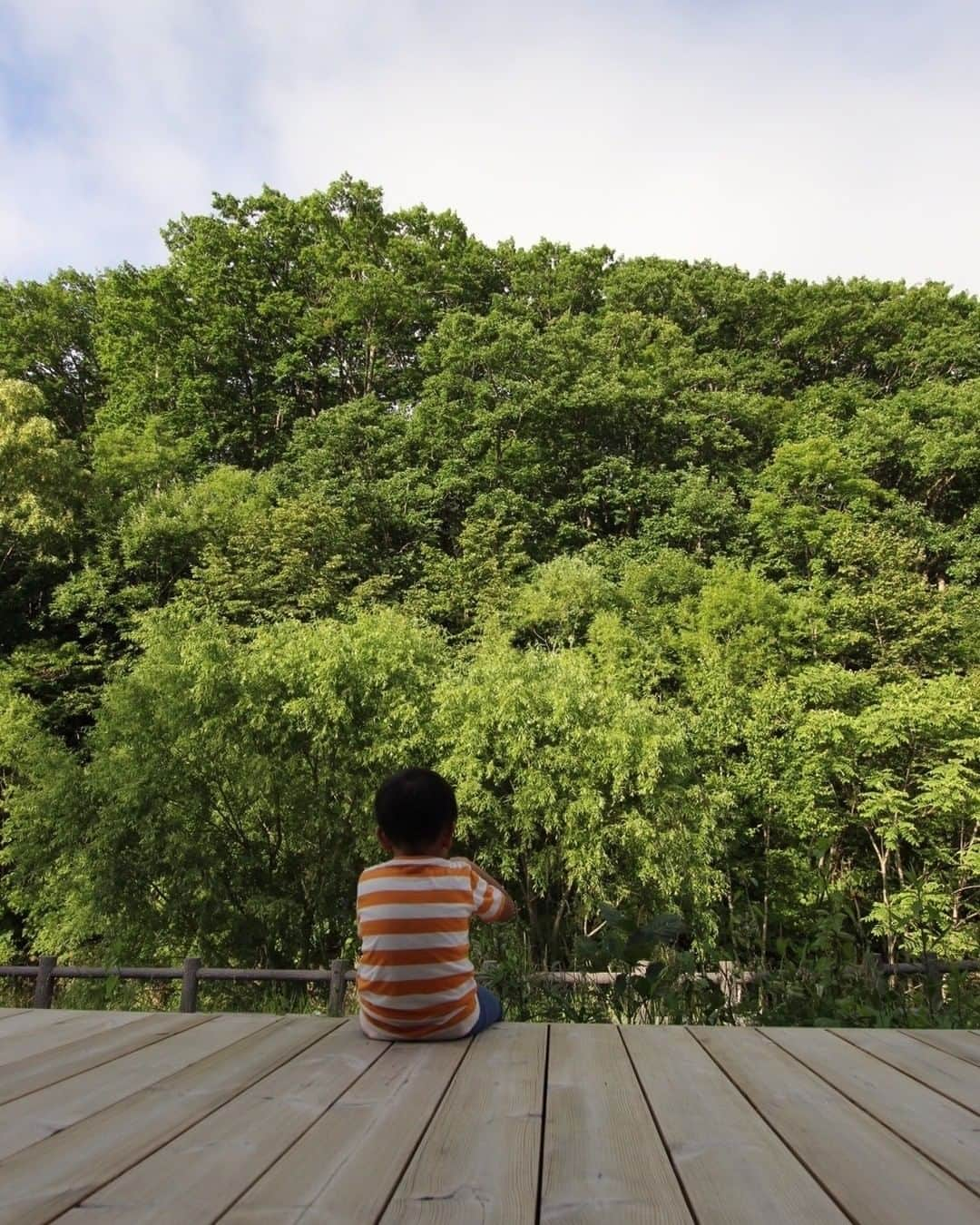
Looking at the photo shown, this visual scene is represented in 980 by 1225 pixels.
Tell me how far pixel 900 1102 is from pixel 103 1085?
1456mm

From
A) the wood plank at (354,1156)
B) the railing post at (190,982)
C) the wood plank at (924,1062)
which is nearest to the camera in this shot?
the wood plank at (354,1156)

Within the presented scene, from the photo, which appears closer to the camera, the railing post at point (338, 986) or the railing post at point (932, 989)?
the railing post at point (932, 989)

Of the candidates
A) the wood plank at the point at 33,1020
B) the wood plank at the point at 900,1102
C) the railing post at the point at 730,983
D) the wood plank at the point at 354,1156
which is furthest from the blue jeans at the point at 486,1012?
the wood plank at the point at 33,1020

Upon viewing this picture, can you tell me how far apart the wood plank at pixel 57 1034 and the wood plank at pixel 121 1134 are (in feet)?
1.36

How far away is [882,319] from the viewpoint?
2741 centimetres

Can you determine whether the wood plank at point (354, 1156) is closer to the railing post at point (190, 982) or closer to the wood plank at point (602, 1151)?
the wood plank at point (602, 1151)

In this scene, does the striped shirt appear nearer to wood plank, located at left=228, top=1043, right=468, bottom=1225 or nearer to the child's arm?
the child's arm

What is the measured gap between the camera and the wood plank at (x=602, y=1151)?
3.41ft

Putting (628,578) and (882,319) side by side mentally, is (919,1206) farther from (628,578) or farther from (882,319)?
(882,319)

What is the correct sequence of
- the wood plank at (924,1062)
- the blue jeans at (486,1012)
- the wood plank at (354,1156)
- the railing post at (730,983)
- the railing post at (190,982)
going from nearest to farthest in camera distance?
the wood plank at (354,1156) < the wood plank at (924,1062) < the blue jeans at (486,1012) < the railing post at (730,983) < the railing post at (190,982)

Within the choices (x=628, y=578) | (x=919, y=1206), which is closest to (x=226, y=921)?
(x=628, y=578)

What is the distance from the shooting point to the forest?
14398 millimetres

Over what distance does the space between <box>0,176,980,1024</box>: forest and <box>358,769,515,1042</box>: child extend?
0.55 m

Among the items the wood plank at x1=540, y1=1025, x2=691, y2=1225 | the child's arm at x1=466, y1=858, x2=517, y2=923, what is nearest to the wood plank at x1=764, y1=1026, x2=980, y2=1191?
the wood plank at x1=540, y1=1025, x2=691, y2=1225
